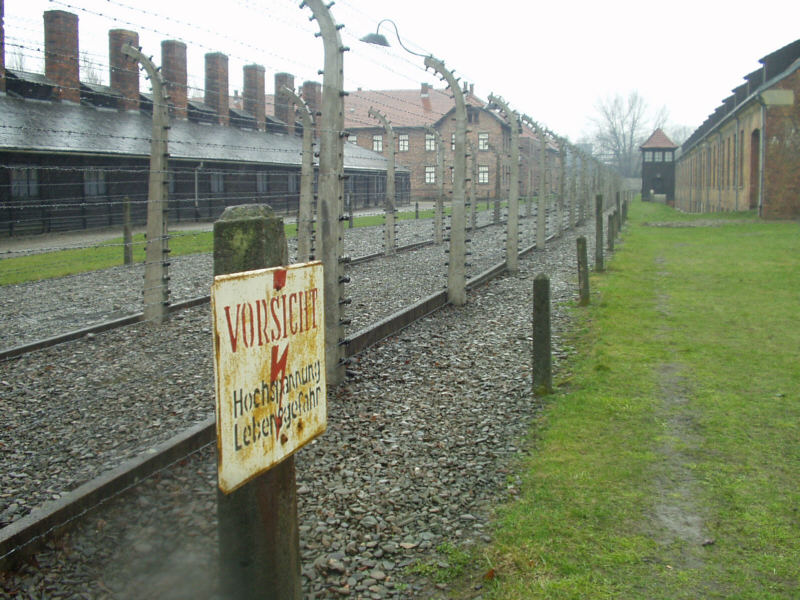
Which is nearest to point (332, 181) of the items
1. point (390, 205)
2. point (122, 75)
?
point (390, 205)

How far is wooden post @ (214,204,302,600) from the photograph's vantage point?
8.18ft

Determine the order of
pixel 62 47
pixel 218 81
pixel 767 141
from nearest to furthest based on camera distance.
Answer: pixel 62 47 → pixel 767 141 → pixel 218 81

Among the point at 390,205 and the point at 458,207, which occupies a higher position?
the point at 390,205

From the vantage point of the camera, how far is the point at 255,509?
8.40 feet

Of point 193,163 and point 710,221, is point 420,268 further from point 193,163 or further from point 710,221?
point 710,221

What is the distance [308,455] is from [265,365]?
276 centimetres

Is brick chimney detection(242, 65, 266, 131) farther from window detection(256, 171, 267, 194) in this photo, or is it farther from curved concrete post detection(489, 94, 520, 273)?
curved concrete post detection(489, 94, 520, 273)

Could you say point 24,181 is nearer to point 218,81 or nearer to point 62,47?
point 62,47

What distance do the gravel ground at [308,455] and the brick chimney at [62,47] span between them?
2326 cm

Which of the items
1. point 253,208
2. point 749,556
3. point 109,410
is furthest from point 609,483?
point 109,410

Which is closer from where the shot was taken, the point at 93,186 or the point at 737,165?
the point at 93,186

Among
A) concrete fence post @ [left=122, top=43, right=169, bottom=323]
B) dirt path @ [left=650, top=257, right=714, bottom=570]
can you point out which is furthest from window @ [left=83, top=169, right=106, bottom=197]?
dirt path @ [left=650, top=257, right=714, bottom=570]

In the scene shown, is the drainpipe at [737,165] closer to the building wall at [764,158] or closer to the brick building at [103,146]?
the building wall at [764,158]

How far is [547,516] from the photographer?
159 inches
